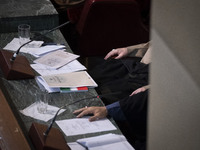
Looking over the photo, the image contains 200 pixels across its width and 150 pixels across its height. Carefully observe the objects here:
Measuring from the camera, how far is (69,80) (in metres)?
2.89

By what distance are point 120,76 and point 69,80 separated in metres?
0.62

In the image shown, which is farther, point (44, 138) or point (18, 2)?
point (18, 2)

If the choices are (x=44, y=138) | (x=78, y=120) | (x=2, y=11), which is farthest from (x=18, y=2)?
(x=44, y=138)

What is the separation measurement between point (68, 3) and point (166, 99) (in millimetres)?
4903

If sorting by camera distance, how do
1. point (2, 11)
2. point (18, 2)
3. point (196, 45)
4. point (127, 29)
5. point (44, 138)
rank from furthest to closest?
point (127, 29)
point (18, 2)
point (2, 11)
point (44, 138)
point (196, 45)

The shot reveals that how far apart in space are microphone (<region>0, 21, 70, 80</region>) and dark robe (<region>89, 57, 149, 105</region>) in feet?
2.00

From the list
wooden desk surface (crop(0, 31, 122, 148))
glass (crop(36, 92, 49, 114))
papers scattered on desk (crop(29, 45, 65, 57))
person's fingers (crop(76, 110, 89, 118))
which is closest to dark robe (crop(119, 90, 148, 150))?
wooden desk surface (crop(0, 31, 122, 148))

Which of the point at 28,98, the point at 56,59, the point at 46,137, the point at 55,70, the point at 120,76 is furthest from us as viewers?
the point at 120,76

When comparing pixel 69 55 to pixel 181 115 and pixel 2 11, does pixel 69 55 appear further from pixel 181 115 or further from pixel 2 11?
pixel 181 115

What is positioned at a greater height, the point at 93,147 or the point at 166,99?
the point at 166,99

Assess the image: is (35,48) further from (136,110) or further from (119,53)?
(136,110)

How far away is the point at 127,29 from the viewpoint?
4344 mm

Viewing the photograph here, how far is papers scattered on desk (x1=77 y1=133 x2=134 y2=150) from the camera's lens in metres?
2.17

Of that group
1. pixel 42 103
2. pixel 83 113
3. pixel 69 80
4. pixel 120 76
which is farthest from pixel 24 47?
pixel 83 113
